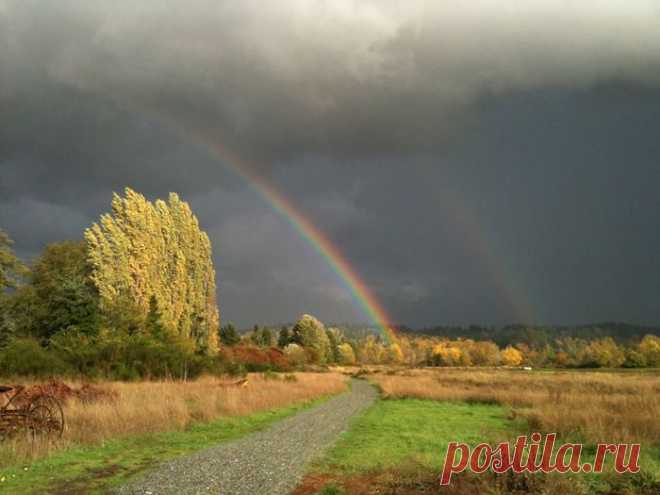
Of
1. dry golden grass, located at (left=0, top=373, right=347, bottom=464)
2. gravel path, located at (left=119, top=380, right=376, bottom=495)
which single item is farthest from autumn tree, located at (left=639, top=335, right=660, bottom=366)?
gravel path, located at (left=119, top=380, right=376, bottom=495)

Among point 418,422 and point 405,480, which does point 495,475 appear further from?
point 418,422

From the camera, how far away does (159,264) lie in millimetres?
43562

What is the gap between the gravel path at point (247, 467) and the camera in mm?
8797

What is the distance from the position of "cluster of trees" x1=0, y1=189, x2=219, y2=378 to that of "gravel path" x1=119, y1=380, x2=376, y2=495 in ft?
62.3

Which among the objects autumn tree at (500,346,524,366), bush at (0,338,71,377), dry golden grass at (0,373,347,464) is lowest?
autumn tree at (500,346,524,366)

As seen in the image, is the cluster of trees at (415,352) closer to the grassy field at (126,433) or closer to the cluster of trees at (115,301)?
the cluster of trees at (115,301)

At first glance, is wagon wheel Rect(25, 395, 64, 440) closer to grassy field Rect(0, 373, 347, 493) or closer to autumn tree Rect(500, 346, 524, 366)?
grassy field Rect(0, 373, 347, 493)

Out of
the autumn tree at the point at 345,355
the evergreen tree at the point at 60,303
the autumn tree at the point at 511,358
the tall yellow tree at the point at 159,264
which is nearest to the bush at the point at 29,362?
the evergreen tree at the point at 60,303

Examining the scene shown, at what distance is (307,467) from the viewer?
10781 millimetres

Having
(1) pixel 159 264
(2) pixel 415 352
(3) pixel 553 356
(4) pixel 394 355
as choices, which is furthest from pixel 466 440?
(2) pixel 415 352

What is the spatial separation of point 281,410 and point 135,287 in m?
21.3

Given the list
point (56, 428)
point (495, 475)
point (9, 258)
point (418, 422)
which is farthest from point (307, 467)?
point (9, 258)

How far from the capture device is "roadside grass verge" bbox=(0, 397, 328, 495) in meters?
9.08

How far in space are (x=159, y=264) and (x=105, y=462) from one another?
112 ft
